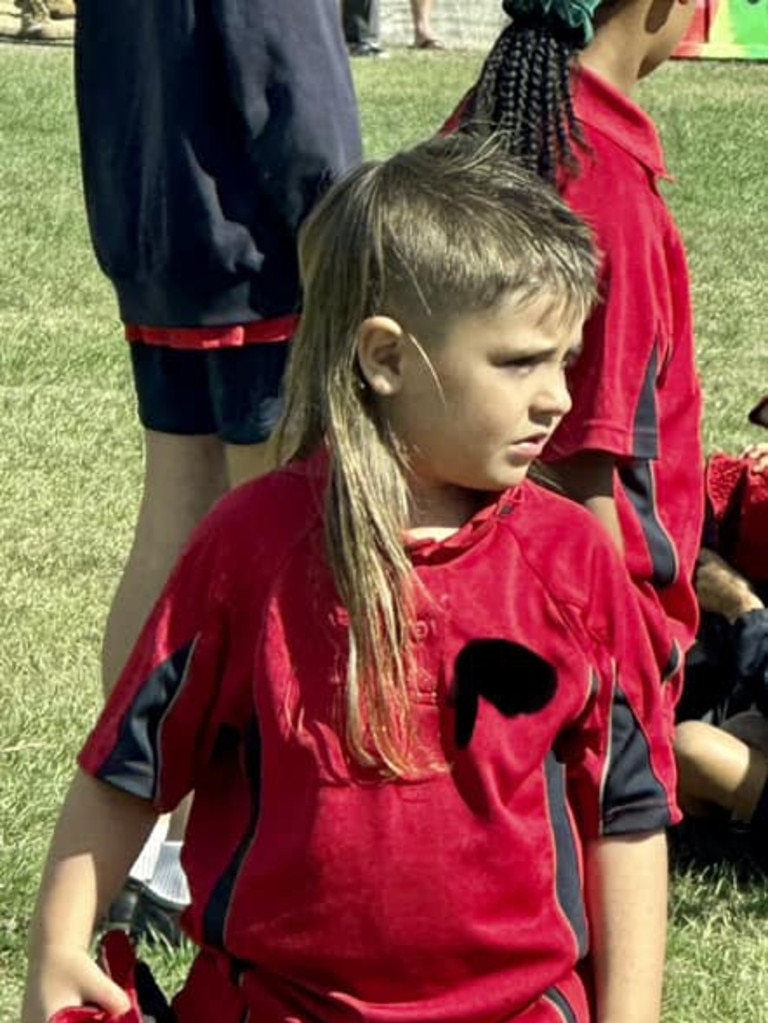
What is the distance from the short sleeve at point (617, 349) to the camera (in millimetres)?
2951

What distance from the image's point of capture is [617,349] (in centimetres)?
296

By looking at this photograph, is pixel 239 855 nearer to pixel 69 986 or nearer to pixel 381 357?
pixel 69 986

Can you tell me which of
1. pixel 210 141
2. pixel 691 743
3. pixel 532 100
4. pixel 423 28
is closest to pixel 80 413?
pixel 691 743

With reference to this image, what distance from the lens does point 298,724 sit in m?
2.25

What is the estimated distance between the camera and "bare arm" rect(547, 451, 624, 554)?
118 inches

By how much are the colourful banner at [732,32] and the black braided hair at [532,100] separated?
52.3 ft

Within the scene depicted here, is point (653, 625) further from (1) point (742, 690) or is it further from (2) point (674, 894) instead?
(1) point (742, 690)

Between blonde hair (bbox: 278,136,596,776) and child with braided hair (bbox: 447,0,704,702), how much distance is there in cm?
64

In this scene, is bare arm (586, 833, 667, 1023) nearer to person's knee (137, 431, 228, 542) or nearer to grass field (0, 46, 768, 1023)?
grass field (0, 46, 768, 1023)

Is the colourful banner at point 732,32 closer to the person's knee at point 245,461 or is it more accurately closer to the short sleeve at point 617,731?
the person's knee at point 245,461

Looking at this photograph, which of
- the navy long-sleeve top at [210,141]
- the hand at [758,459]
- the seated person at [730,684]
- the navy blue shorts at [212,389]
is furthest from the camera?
the hand at [758,459]

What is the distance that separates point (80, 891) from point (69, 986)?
0.32 feet

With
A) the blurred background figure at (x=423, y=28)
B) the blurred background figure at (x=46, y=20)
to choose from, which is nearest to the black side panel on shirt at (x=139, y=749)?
the blurred background figure at (x=46, y=20)

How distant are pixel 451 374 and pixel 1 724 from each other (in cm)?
252
